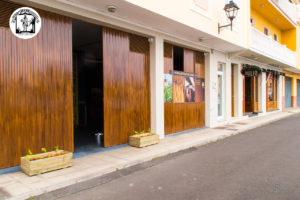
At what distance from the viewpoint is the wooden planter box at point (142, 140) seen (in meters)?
6.67

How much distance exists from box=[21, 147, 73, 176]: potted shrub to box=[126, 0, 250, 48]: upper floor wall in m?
3.99

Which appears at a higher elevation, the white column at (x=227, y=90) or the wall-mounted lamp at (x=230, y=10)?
the wall-mounted lamp at (x=230, y=10)

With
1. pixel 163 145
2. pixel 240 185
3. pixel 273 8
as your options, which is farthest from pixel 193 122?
pixel 273 8

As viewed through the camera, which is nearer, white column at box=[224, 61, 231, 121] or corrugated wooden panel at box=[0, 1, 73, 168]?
corrugated wooden panel at box=[0, 1, 73, 168]

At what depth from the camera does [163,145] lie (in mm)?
6992

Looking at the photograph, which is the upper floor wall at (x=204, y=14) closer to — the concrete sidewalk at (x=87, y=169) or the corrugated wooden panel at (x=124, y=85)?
the corrugated wooden panel at (x=124, y=85)

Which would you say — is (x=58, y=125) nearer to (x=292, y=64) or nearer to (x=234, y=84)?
(x=234, y=84)

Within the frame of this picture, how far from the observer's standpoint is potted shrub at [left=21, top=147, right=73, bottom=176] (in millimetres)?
4328

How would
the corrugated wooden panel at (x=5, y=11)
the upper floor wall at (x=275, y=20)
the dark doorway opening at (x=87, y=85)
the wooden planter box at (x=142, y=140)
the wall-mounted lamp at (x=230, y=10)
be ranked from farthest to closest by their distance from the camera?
the upper floor wall at (x=275, y=20), the dark doorway opening at (x=87, y=85), the wall-mounted lamp at (x=230, y=10), the wooden planter box at (x=142, y=140), the corrugated wooden panel at (x=5, y=11)

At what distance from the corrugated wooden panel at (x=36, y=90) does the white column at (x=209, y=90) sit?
6824 millimetres

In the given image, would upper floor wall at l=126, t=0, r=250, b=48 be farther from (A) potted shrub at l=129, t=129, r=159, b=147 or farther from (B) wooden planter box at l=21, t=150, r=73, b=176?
(B) wooden planter box at l=21, t=150, r=73, b=176

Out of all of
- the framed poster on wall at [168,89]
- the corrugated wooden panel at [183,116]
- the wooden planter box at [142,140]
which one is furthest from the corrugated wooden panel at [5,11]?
the corrugated wooden panel at [183,116]

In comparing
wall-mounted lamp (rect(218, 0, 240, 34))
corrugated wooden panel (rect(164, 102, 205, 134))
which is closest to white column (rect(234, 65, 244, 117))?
corrugated wooden panel (rect(164, 102, 205, 134))

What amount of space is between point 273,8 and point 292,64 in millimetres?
5709
